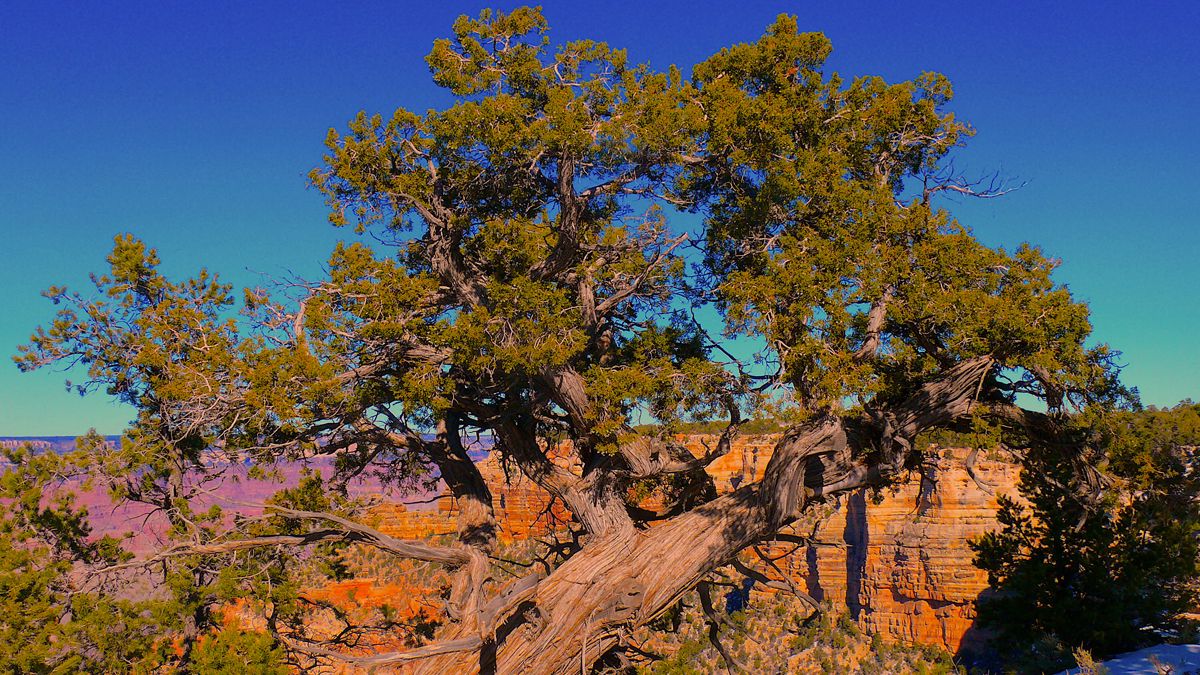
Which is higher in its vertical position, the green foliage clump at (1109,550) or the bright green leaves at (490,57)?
the bright green leaves at (490,57)

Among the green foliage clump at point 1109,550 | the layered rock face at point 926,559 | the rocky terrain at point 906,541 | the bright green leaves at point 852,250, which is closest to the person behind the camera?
the bright green leaves at point 852,250

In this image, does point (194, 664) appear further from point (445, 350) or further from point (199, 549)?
point (445, 350)

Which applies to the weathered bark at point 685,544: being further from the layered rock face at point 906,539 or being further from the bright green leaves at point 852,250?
the layered rock face at point 906,539

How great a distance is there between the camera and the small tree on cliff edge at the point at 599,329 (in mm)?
10227

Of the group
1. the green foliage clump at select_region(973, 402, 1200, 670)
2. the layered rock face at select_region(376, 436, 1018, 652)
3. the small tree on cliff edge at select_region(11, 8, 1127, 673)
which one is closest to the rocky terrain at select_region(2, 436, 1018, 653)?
the layered rock face at select_region(376, 436, 1018, 652)

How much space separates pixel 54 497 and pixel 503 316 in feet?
25.4

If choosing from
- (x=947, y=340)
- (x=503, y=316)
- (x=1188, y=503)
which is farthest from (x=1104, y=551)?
(x=503, y=316)

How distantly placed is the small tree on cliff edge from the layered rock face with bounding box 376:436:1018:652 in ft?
101

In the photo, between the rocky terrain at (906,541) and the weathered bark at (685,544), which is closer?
the weathered bark at (685,544)

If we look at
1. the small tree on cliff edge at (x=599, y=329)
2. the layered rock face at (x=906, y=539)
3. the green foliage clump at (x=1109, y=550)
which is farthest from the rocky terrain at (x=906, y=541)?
the small tree on cliff edge at (x=599, y=329)

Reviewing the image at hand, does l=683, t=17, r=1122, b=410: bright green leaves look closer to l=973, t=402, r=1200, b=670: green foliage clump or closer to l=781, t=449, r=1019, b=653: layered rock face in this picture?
l=973, t=402, r=1200, b=670: green foliage clump

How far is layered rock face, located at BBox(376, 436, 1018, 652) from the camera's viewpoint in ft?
147

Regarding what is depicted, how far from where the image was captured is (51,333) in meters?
11.8

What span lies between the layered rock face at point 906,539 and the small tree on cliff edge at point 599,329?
3071 centimetres
